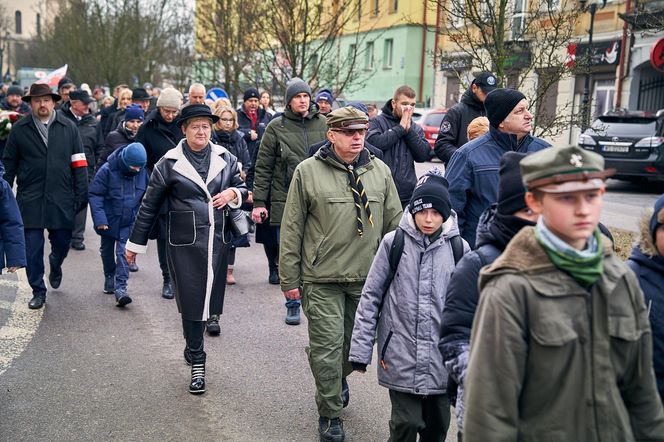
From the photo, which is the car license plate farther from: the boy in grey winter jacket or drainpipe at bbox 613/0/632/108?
the boy in grey winter jacket

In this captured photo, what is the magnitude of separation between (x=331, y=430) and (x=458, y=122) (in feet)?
10.9

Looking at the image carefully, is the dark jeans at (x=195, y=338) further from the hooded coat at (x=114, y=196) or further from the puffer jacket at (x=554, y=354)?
the puffer jacket at (x=554, y=354)

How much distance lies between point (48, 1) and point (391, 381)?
237 ft

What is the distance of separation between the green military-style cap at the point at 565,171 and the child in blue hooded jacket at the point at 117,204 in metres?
6.20

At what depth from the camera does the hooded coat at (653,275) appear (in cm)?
326

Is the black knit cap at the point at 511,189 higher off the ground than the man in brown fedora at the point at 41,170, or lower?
higher

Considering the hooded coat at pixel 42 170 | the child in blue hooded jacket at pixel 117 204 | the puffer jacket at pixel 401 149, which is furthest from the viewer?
the child in blue hooded jacket at pixel 117 204

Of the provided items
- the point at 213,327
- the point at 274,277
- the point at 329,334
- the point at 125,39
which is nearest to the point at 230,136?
the point at 274,277

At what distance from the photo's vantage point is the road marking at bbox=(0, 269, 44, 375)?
6504mm

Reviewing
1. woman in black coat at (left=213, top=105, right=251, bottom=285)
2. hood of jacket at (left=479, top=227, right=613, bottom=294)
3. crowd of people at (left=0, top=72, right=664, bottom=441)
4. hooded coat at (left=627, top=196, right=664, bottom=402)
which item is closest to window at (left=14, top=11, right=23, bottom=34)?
crowd of people at (left=0, top=72, right=664, bottom=441)

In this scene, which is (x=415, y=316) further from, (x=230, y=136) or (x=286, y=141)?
(x=230, y=136)

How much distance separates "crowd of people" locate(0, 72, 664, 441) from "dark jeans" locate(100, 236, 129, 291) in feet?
0.07

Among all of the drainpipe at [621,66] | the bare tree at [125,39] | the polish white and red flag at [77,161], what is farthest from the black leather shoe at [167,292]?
the bare tree at [125,39]

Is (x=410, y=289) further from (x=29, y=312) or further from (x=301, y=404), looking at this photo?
(x=29, y=312)
